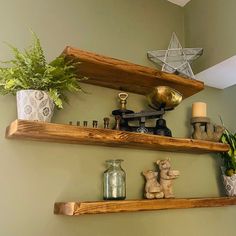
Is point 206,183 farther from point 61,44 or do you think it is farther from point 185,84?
point 61,44

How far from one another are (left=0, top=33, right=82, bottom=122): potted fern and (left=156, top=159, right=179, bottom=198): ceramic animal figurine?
0.69m

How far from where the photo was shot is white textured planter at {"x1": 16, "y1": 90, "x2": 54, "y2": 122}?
1.25m

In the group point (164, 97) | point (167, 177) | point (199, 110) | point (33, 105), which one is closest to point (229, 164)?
point (199, 110)

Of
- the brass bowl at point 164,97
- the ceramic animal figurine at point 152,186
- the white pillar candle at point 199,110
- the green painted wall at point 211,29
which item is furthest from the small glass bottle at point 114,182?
the green painted wall at point 211,29

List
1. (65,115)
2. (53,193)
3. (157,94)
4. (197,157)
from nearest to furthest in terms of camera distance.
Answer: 1. (53,193)
2. (65,115)
3. (157,94)
4. (197,157)

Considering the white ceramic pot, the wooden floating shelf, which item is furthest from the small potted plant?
the wooden floating shelf

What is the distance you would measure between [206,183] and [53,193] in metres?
1.01

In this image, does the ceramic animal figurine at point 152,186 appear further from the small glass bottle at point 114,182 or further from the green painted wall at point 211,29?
the green painted wall at point 211,29

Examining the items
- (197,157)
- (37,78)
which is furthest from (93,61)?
(197,157)

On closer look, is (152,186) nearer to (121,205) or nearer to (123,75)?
(121,205)

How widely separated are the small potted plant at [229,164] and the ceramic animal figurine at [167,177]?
44cm

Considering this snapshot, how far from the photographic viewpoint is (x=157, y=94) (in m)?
1.61

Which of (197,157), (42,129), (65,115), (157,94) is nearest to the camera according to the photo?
(42,129)

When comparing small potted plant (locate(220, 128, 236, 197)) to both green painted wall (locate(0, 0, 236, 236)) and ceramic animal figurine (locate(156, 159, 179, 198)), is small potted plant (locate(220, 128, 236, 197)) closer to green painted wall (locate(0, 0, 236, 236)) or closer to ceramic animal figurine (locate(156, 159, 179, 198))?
green painted wall (locate(0, 0, 236, 236))
